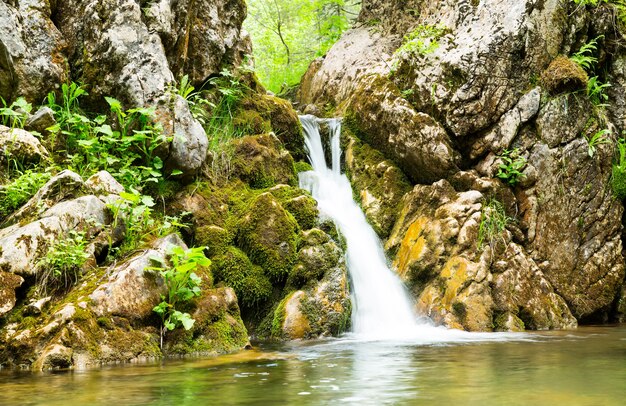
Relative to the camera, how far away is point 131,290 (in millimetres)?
6008

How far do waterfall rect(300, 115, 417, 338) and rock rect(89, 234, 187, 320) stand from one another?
3.07 meters

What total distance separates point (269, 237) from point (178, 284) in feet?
7.09

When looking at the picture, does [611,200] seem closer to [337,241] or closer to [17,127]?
[337,241]

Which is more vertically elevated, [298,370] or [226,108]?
[226,108]

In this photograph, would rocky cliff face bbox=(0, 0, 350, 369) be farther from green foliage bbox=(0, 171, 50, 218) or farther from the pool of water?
the pool of water

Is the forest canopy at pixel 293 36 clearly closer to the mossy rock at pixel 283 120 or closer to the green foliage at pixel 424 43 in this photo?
the green foliage at pixel 424 43

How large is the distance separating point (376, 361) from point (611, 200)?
20.5 ft

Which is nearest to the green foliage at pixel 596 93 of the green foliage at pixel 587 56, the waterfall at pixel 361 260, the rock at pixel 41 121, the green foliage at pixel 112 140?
the green foliage at pixel 587 56

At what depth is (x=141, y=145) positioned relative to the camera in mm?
8008

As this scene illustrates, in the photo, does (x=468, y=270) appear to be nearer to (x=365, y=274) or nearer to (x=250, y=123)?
(x=365, y=274)

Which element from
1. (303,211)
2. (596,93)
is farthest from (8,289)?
(596,93)

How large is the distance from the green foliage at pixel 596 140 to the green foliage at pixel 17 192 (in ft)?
27.3

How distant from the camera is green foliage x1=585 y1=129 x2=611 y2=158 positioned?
9695 mm

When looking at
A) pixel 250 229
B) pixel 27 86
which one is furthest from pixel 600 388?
pixel 27 86
